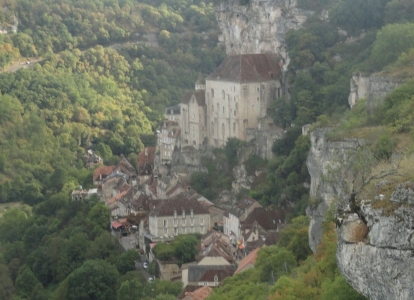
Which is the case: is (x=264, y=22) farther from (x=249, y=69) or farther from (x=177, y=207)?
(x=177, y=207)

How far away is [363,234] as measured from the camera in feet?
63.1

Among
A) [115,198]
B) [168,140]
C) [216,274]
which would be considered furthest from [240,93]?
[216,274]

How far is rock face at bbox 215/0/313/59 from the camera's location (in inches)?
2908

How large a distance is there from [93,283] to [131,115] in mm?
51009

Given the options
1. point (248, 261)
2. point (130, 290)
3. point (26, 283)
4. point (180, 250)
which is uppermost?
point (180, 250)

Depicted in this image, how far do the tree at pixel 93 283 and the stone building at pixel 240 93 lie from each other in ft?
48.5

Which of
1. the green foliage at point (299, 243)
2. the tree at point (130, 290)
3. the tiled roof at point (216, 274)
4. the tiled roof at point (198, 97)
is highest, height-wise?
the tiled roof at point (198, 97)

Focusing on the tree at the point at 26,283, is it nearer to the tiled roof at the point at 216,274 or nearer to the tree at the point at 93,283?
the tree at the point at 93,283

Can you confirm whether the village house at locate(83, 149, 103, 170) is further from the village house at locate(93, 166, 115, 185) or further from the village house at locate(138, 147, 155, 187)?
the village house at locate(138, 147, 155, 187)

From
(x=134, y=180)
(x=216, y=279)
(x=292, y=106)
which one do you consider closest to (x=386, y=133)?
(x=216, y=279)

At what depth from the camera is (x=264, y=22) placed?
248ft

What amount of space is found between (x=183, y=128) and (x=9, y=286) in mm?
16099

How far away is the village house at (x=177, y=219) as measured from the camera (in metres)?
57.9

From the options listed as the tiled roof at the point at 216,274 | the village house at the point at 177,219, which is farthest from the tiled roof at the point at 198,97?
the tiled roof at the point at 216,274
